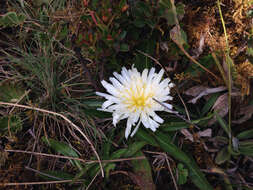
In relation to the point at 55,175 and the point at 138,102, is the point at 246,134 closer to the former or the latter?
the point at 138,102

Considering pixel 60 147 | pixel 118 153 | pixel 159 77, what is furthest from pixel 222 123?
pixel 60 147

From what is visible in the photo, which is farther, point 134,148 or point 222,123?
point 134,148

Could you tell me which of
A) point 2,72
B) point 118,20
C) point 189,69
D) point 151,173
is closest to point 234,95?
point 189,69

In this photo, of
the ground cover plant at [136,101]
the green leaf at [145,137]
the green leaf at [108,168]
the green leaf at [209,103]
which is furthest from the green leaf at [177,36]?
the green leaf at [108,168]

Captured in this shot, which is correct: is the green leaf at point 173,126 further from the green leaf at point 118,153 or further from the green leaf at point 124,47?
the green leaf at point 124,47

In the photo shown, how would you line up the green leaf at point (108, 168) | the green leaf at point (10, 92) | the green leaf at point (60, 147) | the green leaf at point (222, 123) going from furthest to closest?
1. the green leaf at point (10, 92)
2. the green leaf at point (60, 147)
3. the green leaf at point (108, 168)
4. the green leaf at point (222, 123)

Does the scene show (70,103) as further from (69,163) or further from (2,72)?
(2,72)

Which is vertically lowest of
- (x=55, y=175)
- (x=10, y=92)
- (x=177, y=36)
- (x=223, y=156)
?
(x=223, y=156)
